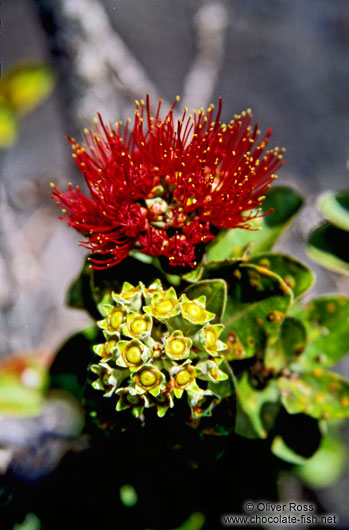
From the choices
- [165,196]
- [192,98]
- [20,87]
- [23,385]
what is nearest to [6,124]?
[20,87]

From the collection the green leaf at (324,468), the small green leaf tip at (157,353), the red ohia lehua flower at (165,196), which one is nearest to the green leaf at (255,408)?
the small green leaf tip at (157,353)

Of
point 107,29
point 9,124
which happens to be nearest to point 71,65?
point 107,29

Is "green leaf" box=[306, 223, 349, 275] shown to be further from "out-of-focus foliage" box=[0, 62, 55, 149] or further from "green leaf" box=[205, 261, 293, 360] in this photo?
"out-of-focus foliage" box=[0, 62, 55, 149]

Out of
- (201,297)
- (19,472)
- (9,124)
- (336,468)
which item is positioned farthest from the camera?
(9,124)

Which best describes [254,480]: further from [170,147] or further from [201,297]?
[170,147]

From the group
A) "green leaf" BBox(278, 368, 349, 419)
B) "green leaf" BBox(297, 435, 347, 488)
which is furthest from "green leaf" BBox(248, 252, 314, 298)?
"green leaf" BBox(297, 435, 347, 488)

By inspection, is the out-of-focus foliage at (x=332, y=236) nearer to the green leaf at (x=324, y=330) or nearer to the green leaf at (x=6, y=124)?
the green leaf at (x=324, y=330)
